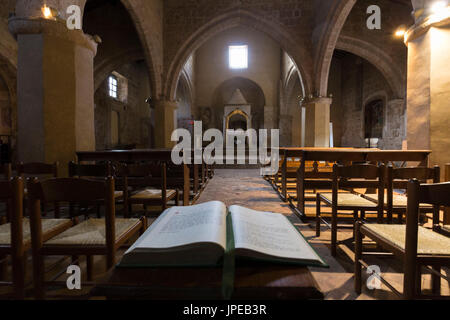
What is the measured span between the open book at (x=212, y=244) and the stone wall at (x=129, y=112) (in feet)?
43.0

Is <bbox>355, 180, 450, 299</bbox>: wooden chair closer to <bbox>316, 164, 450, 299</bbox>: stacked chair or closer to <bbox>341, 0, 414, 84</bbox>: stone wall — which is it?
<bbox>316, 164, 450, 299</bbox>: stacked chair

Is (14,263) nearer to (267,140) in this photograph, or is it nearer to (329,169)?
(329,169)

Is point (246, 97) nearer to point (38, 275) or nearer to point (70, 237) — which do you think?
point (70, 237)

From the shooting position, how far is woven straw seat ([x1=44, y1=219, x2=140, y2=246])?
1433 mm

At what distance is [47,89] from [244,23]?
7266 millimetres

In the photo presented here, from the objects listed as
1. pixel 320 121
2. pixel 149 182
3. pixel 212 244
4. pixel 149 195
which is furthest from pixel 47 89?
pixel 320 121

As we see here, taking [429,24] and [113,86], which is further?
[113,86]

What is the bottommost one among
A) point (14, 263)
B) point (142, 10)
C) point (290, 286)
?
point (14, 263)

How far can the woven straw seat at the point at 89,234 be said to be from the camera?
1.43 meters

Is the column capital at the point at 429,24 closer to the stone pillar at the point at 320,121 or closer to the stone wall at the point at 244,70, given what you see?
the stone pillar at the point at 320,121

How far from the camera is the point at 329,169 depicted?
5.15 metres

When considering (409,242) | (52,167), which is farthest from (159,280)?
(52,167)

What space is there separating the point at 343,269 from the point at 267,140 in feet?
48.4

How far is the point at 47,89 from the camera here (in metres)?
4.04
